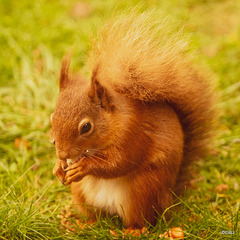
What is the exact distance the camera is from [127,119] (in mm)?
1764

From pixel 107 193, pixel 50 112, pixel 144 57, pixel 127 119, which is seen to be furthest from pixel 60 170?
pixel 50 112

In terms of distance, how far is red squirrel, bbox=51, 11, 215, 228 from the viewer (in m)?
1.69

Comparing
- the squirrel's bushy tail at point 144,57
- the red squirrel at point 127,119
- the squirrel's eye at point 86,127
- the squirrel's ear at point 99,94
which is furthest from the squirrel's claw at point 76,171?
the squirrel's bushy tail at point 144,57

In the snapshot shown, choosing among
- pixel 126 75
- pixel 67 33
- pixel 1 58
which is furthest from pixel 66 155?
pixel 67 33

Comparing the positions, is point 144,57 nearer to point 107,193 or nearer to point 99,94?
point 99,94

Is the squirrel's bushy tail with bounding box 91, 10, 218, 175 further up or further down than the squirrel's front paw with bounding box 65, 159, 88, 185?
further up

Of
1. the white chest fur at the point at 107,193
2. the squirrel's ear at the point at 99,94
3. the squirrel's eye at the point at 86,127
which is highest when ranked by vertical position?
the squirrel's ear at the point at 99,94

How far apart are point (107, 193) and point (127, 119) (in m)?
0.44

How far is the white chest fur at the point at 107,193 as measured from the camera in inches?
74.8

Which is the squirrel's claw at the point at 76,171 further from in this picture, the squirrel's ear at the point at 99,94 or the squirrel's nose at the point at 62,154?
the squirrel's ear at the point at 99,94

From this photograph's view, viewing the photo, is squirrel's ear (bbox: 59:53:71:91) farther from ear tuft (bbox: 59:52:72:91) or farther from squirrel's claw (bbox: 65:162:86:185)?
squirrel's claw (bbox: 65:162:86:185)

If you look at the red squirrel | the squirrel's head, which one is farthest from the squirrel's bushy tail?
the squirrel's head

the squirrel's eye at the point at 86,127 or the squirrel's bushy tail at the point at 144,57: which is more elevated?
the squirrel's bushy tail at the point at 144,57

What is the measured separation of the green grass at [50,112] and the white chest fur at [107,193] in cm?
10
